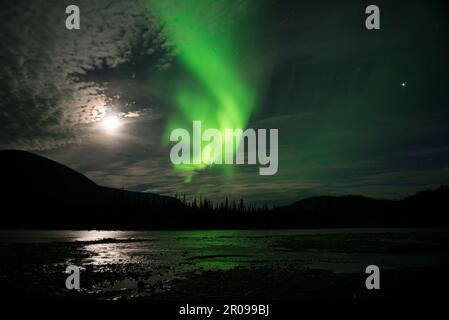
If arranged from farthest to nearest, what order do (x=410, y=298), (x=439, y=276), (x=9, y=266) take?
(x=9, y=266)
(x=439, y=276)
(x=410, y=298)

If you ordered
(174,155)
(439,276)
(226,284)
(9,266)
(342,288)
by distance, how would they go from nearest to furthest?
(342,288) → (226,284) → (439,276) → (9,266) → (174,155)

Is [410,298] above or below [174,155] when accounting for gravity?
below

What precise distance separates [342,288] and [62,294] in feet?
60.2

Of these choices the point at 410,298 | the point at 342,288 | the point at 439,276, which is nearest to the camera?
the point at 410,298

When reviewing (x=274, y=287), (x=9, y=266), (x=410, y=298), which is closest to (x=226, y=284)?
(x=274, y=287)
